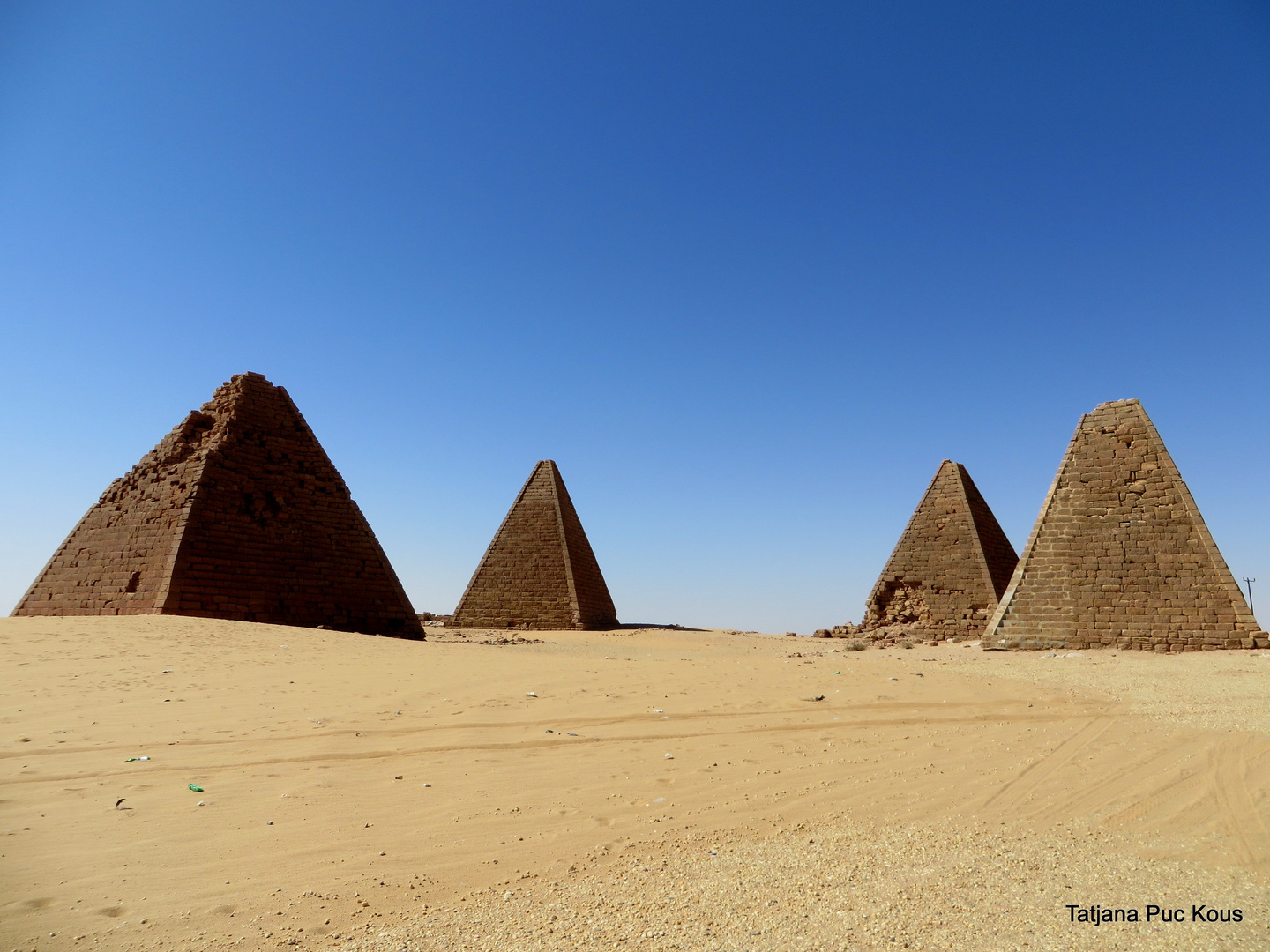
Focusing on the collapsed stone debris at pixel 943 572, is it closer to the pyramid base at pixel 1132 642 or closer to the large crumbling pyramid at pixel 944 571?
the large crumbling pyramid at pixel 944 571

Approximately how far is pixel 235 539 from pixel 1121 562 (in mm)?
16588

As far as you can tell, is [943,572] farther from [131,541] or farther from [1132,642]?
[131,541]

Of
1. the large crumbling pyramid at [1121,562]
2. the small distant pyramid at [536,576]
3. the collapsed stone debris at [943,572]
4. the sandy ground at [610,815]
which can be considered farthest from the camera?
the small distant pyramid at [536,576]

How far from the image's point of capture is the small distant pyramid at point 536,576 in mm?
22422

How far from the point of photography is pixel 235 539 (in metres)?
13.5

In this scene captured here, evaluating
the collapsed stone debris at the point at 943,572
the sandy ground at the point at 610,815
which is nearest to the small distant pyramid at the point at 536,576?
the collapsed stone debris at the point at 943,572

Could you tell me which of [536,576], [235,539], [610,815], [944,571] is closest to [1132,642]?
[944,571]

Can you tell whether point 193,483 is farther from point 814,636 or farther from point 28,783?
point 814,636

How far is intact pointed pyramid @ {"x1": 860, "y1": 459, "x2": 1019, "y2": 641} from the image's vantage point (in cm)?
1858

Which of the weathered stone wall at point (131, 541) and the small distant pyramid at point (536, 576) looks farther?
the small distant pyramid at point (536, 576)

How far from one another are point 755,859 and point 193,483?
1385 cm

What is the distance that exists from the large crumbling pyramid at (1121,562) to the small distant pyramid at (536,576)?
41.3ft

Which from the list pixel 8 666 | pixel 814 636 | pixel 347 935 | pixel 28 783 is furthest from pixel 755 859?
pixel 814 636

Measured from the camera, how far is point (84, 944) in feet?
8.10
